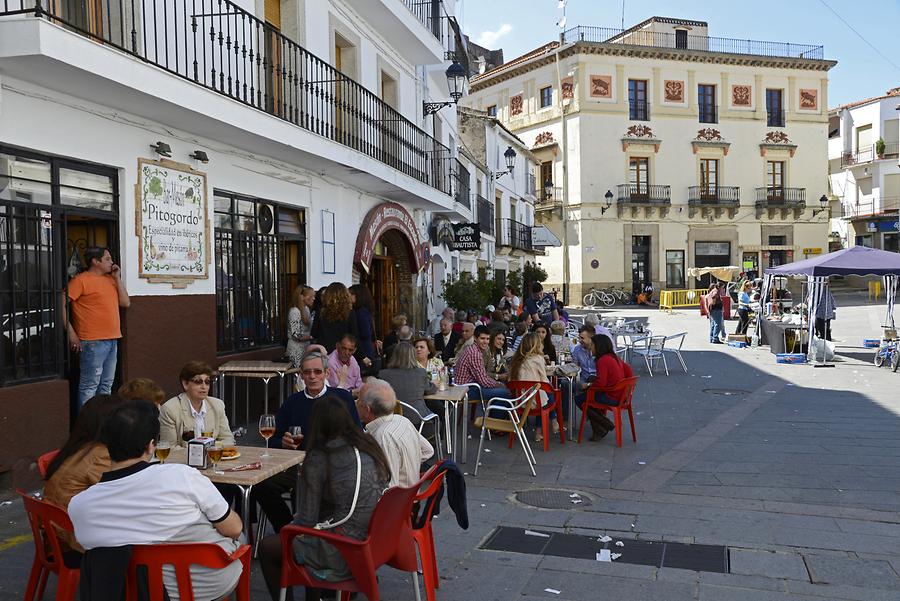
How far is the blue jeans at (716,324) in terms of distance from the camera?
809 inches

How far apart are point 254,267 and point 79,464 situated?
6.63 m

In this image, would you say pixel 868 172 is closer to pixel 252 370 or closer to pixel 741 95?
pixel 741 95

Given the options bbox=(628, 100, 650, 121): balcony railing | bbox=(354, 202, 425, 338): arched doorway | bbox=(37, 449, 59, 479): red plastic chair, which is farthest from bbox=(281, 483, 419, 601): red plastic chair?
bbox=(628, 100, 650, 121): balcony railing

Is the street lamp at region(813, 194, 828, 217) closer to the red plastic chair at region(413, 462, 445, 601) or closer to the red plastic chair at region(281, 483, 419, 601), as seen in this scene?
the red plastic chair at region(413, 462, 445, 601)

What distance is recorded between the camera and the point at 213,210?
923 centimetres

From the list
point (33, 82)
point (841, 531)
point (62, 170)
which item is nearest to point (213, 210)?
point (62, 170)

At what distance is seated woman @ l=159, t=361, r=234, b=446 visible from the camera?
521 cm

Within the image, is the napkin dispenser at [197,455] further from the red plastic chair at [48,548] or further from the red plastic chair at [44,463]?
the red plastic chair at [48,548]

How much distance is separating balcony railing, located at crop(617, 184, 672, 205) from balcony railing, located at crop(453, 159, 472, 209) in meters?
21.6

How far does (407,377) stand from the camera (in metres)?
7.26

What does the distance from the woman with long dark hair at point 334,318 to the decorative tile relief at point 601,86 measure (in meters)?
33.1

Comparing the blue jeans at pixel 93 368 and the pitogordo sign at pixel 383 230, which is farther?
the pitogordo sign at pixel 383 230

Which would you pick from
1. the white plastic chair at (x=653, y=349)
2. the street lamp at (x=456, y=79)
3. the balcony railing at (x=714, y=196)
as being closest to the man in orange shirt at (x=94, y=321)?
→ the street lamp at (x=456, y=79)

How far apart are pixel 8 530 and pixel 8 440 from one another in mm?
1008
